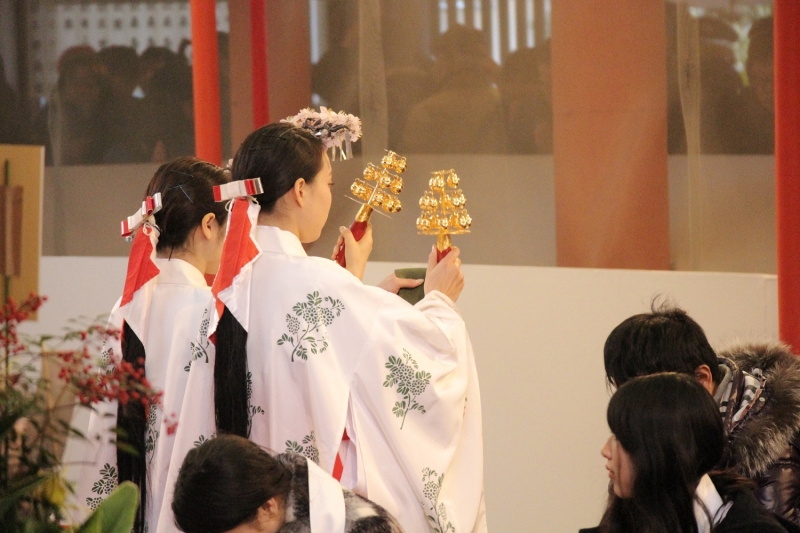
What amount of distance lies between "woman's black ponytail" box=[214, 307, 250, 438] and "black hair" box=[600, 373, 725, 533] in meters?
0.91

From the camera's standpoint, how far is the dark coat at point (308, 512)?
1717mm

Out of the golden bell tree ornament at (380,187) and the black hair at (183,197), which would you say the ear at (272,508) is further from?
the black hair at (183,197)

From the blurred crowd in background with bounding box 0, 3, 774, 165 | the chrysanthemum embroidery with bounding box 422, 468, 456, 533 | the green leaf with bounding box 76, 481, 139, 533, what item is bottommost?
the chrysanthemum embroidery with bounding box 422, 468, 456, 533

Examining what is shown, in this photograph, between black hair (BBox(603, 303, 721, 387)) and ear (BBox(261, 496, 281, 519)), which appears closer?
ear (BBox(261, 496, 281, 519))

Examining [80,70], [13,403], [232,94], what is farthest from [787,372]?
[80,70]

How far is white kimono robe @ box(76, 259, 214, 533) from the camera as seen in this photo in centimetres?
230

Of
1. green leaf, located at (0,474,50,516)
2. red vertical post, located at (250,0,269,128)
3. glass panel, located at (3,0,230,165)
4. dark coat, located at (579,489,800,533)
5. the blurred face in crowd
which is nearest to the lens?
green leaf, located at (0,474,50,516)

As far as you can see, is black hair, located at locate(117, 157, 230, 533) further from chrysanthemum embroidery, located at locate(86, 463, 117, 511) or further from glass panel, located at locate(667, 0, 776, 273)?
glass panel, located at locate(667, 0, 776, 273)

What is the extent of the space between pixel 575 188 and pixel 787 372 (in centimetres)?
182

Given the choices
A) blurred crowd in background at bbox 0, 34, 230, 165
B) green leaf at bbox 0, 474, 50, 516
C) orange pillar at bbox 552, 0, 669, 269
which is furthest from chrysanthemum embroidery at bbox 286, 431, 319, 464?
blurred crowd in background at bbox 0, 34, 230, 165

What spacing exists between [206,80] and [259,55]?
61 centimetres

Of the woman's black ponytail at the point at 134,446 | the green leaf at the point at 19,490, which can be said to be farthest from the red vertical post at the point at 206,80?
the green leaf at the point at 19,490

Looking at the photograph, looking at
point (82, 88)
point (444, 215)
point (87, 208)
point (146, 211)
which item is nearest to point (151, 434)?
point (146, 211)

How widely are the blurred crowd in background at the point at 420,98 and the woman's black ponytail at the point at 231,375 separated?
2.11 meters
